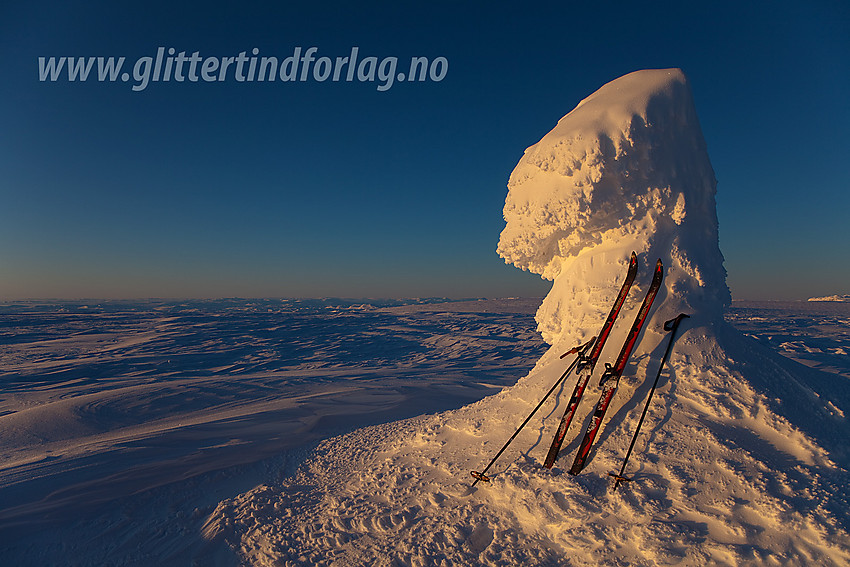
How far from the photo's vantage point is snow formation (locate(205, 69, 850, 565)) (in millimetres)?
3975

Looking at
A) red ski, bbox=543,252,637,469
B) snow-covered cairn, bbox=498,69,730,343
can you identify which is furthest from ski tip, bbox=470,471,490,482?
snow-covered cairn, bbox=498,69,730,343

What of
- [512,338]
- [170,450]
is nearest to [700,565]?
[170,450]

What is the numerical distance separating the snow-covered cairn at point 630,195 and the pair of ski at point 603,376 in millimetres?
519

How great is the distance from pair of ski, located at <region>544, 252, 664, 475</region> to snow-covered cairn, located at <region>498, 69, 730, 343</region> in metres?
0.52

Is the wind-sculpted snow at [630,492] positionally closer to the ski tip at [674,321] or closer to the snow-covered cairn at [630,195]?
the ski tip at [674,321]

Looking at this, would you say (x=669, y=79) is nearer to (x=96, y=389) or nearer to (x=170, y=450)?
(x=170, y=450)

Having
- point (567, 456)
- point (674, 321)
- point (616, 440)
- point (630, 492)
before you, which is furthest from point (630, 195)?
point (630, 492)

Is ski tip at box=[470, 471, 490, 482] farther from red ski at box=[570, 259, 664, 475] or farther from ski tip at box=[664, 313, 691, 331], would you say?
ski tip at box=[664, 313, 691, 331]

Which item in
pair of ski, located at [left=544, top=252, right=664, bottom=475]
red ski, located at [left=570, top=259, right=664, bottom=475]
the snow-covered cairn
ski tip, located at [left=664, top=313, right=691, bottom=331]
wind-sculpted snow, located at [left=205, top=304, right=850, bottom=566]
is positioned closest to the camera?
wind-sculpted snow, located at [left=205, top=304, right=850, bottom=566]

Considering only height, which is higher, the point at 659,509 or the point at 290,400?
the point at 659,509

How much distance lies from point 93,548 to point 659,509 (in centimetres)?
741

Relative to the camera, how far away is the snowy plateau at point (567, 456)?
4078 mm

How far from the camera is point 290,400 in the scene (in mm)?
14547

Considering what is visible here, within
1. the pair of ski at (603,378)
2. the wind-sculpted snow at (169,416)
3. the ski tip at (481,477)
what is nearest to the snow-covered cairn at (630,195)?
the pair of ski at (603,378)
